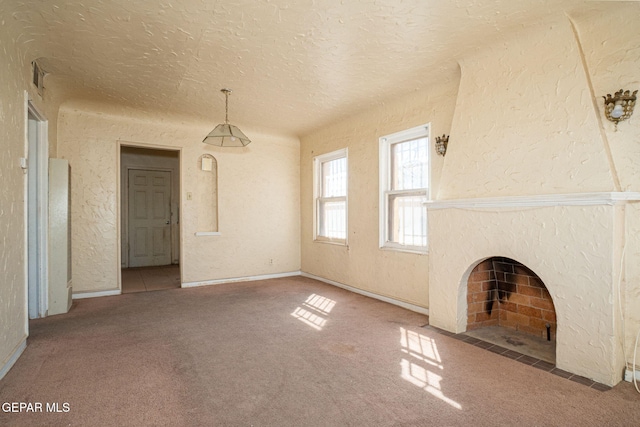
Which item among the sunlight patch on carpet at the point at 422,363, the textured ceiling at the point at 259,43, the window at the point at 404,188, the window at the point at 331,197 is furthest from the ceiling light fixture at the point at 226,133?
the sunlight patch on carpet at the point at 422,363

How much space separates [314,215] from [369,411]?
13.6 ft

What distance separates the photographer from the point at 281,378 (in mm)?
2309

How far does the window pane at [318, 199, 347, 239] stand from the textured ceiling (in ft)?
5.81

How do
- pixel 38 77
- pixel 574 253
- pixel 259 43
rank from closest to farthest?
pixel 574 253 → pixel 259 43 → pixel 38 77

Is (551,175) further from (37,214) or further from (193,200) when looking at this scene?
(37,214)

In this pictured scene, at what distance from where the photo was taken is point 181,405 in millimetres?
1988

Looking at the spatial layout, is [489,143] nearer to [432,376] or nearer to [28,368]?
[432,376]

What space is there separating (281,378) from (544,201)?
227 centimetres

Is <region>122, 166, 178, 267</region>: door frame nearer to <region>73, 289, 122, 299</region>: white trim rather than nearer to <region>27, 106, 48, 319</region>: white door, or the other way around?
<region>73, 289, 122, 299</region>: white trim

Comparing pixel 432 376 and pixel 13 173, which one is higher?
pixel 13 173

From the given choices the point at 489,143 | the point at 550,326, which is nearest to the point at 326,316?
the point at 550,326

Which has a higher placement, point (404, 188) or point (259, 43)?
point (259, 43)

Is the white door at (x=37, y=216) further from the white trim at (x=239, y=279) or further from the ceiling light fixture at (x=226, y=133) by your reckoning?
the white trim at (x=239, y=279)

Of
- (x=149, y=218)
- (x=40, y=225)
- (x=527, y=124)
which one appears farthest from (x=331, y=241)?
(x=149, y=218)
